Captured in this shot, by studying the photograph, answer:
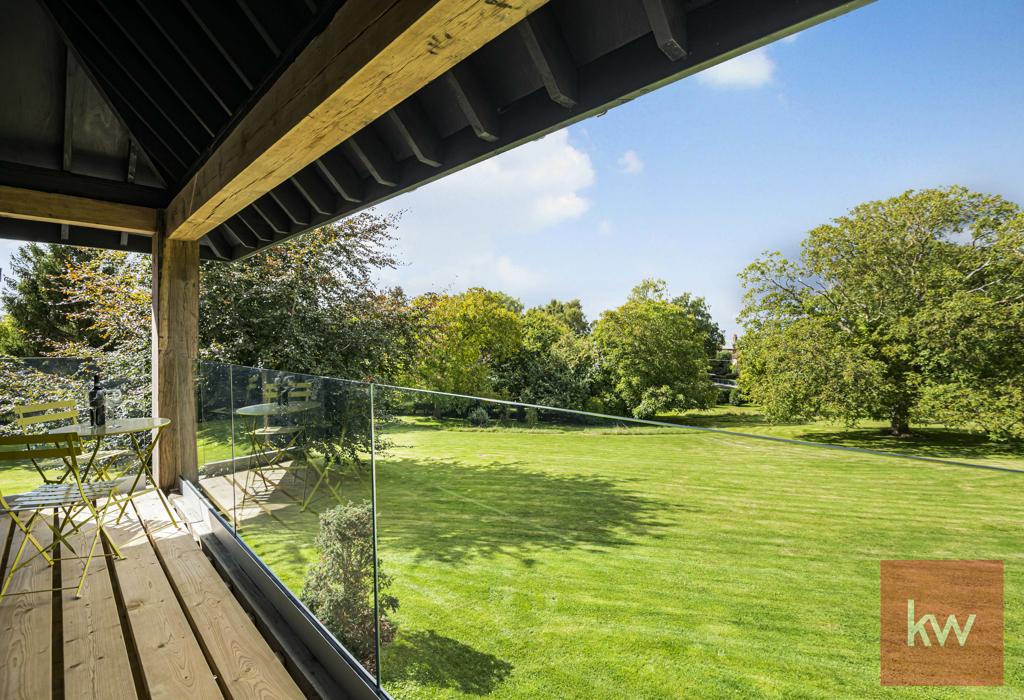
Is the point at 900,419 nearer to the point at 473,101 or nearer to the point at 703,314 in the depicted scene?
the point at 703,314

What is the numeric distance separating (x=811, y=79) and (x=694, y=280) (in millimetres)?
14785

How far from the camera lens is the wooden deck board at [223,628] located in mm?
1790

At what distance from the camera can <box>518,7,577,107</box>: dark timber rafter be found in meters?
1.67

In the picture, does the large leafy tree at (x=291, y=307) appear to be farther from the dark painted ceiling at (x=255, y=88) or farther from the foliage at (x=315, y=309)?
the dark painted ceiling at (x=255, y=88)

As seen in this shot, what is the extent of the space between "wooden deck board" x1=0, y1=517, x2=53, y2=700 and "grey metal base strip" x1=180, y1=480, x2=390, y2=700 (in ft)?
2.29

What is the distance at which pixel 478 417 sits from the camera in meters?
1.48

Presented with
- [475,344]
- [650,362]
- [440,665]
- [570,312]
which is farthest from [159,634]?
[570,312]

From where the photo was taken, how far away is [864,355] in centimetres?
1527

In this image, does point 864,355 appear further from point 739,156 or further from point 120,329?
point 739,156

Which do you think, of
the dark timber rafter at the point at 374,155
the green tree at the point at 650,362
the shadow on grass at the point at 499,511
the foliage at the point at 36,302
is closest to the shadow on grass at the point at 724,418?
the green tree at the point at 650,362

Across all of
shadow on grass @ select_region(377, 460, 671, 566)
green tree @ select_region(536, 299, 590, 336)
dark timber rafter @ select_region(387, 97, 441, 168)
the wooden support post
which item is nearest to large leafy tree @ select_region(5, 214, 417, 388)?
the wooden support post

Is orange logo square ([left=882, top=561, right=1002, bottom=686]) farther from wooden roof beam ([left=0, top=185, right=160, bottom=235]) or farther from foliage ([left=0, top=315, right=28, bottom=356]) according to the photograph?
foliage ([left=0, top=315, right=28, bottom=356])

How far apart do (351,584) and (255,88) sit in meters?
2.21

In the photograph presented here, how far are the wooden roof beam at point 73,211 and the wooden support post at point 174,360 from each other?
18 cm
